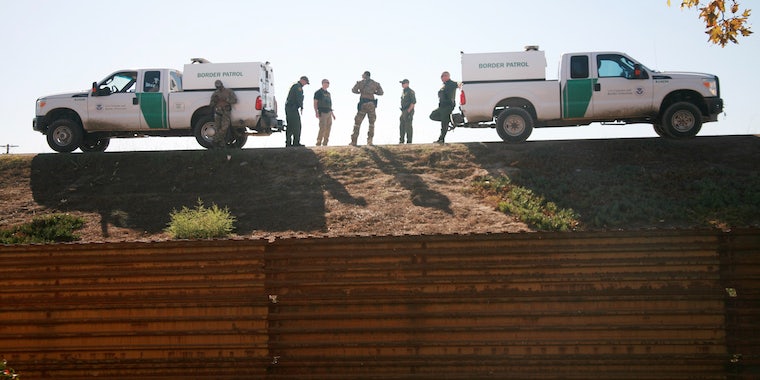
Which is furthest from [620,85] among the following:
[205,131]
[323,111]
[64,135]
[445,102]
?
[64,135]

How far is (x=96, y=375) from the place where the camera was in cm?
711

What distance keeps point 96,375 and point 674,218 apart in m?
9.69

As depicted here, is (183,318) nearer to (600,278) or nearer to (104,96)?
(600,278)

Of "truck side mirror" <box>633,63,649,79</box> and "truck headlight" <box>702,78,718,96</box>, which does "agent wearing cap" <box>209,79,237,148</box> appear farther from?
"truck headlight" <box>702,78,718,96</box>

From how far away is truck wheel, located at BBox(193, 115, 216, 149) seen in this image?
18.4m

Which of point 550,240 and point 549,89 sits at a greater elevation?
point 549,89

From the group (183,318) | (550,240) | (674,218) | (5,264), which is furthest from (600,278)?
(674,218)

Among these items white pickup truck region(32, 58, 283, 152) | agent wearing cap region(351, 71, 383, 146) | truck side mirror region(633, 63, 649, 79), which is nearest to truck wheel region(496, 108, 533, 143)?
truck side mirror region(633, 63, 649, 79)

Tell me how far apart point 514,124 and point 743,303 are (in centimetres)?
1125

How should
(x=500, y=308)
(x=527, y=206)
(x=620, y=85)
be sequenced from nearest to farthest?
(x=500, y=308)
(x=527, y=206)
(x=620, y=85)

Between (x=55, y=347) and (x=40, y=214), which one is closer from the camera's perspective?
(x=55, y=347)

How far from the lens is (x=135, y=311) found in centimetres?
716

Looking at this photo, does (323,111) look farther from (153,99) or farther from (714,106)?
(714,106)

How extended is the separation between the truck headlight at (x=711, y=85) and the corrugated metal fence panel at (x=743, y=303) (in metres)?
11.4
